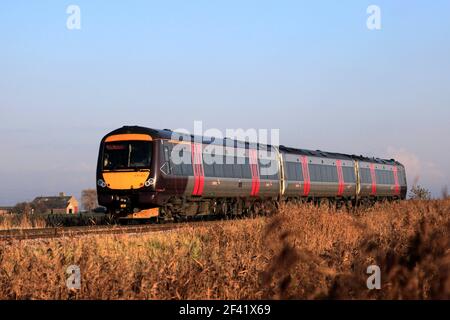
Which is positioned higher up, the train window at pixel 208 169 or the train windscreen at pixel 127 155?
the train windscreen at pixel 127 155

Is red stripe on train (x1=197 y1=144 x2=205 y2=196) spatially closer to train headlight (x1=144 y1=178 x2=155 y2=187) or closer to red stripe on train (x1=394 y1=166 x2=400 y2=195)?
train headlight (x1=144 y1=178 x2=155 y2=187)

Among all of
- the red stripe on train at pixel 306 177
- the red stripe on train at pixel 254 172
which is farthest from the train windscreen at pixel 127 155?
the red stripe on train at pixel 306 177

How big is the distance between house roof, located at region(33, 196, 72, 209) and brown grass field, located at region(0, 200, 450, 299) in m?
68.0

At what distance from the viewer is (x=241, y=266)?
8.59 m

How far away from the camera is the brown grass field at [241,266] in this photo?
5.25 meters

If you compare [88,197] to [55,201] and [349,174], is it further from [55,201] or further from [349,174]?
[349,174]

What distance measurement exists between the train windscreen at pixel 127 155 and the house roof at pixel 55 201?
5731 cm

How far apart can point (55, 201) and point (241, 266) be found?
7659 centimetres

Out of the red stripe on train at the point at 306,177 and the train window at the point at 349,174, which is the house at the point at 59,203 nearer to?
the train window at the point at 349,174

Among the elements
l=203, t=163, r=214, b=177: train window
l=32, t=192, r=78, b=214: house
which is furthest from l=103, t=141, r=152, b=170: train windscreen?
l=32, t=192, r=78, b=214: house

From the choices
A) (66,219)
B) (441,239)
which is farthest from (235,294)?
(66,219)

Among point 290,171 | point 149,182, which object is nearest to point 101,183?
point 149,182

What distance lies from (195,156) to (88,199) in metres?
58.8

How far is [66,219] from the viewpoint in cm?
2459
